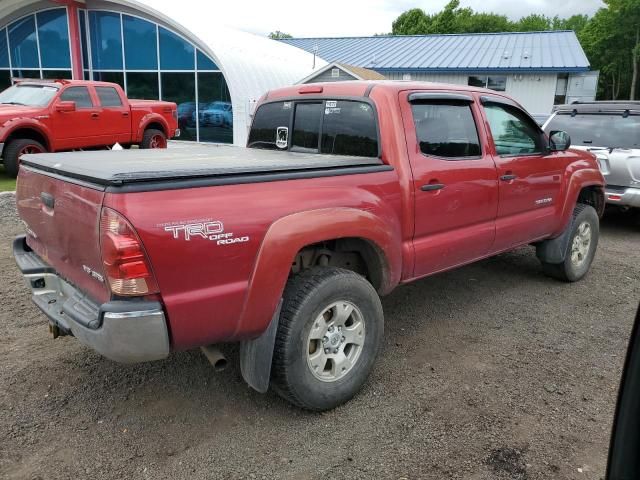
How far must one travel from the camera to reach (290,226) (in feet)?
9.07

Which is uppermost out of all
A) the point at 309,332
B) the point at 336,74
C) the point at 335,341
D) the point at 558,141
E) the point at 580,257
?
the point at 336,74

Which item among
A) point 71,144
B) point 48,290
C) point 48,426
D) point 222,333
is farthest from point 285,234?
point 71,144

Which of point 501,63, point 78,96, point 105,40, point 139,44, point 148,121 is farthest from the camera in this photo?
point 501,63

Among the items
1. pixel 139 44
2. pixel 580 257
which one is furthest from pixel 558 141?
pixel 139 44

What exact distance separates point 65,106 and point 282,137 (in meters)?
8.73

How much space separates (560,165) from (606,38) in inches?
1916

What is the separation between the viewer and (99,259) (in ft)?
8.02

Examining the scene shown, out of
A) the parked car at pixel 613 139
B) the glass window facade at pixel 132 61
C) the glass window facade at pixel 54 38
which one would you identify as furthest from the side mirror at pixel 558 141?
the glass window facade at pixel 54 38

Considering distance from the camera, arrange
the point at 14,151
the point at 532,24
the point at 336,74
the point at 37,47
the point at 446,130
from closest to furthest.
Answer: the point at 446,130, the point at 14,151, the point at 336,74, the point at 37,47, the point at 532,24

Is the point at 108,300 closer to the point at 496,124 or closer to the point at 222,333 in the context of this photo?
the point at 222,333

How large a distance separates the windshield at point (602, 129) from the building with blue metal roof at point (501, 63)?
16.8m

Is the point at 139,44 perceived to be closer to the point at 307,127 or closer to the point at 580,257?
the point at 307,127

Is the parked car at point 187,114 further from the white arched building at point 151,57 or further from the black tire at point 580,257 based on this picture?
the black tire at point 580,257

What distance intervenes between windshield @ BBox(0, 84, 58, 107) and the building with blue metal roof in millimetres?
16130
